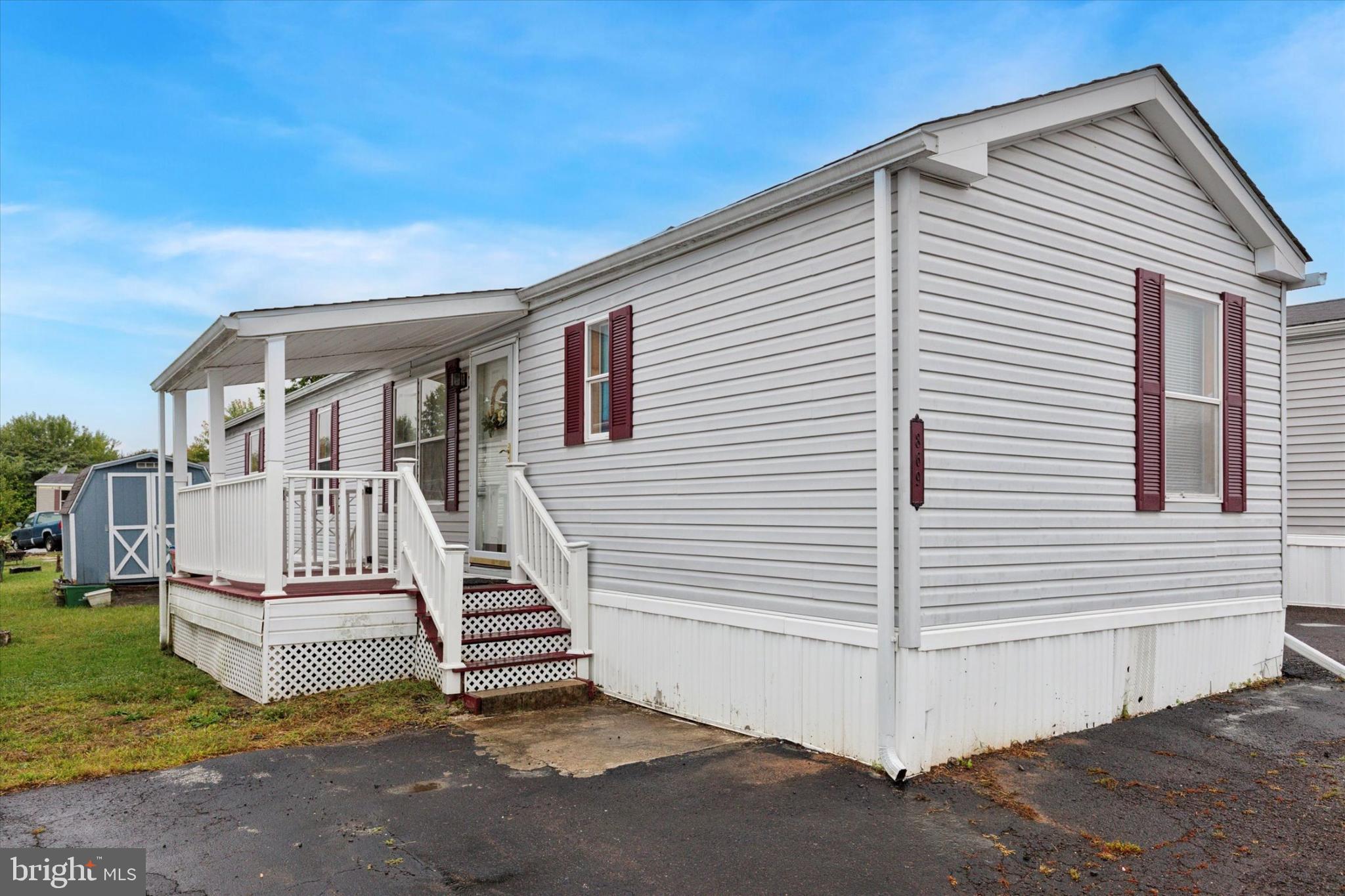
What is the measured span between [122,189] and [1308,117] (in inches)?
929

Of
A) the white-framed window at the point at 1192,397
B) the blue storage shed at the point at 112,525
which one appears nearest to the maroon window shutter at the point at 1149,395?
the white-framed window at the point at 1192,397

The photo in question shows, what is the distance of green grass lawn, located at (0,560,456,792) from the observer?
19.1ft

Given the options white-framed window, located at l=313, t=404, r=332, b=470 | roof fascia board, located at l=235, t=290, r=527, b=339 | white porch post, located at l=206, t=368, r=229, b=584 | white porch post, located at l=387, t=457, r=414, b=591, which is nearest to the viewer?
roof fascia board, located at l=235, t=290, r=527, b=339

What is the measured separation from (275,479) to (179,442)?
4.12 m

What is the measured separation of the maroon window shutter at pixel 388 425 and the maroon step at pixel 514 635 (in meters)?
4.93

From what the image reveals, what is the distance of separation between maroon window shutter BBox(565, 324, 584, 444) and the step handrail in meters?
1.39

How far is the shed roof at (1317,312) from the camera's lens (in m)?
12.1

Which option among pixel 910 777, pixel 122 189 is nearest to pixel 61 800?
pixel 910 777

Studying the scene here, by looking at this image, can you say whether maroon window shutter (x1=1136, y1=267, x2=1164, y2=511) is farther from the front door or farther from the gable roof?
the gable roof

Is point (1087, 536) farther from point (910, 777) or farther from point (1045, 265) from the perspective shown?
point (910, 777)

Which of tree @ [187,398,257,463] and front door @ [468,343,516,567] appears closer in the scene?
front door @ [468,343,516,567]

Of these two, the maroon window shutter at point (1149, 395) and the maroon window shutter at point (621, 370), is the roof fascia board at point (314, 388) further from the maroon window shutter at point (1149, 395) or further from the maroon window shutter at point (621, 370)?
the maroon window shutter at point (1149, 395)

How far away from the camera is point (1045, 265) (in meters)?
6.06

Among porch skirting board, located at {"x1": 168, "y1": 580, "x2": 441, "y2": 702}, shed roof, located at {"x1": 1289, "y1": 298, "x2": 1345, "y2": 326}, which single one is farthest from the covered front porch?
shed roof, located at {"x1": 1289, "y1": 298, "x2": 1345, "y2": 326}
